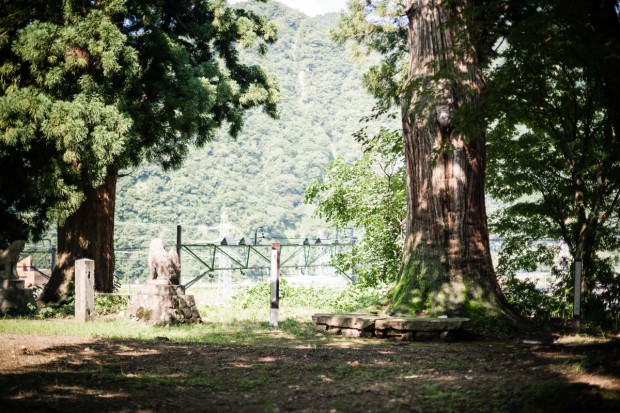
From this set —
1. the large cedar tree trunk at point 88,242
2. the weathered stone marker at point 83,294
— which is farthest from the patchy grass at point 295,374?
the large cedar tree trunk at point 88,242

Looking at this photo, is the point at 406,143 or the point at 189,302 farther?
the point at 189,302

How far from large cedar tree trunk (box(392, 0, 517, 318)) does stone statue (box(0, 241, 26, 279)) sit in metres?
7.09

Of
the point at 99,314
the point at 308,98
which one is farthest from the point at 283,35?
the point at 99,314

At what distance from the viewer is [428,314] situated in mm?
8539

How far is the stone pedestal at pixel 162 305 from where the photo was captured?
9727 millimetres

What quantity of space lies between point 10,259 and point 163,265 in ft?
10.7

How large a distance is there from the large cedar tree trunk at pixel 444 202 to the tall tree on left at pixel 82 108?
5.61 m

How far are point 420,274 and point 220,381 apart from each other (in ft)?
14.6

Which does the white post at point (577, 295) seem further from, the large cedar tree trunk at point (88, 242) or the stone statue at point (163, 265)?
the large cedar tree trunk at point (88, 242)

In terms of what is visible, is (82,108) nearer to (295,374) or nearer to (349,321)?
(349,321)

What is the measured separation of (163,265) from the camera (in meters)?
10.1

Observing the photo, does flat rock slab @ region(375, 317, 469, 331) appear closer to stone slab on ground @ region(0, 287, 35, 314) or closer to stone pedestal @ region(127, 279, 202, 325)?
stone pedestal @ region(127, 279, 202, 325)

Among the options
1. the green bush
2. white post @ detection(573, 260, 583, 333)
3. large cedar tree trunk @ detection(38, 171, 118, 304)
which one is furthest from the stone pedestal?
white post @ detection(573, 260, 583, 333)

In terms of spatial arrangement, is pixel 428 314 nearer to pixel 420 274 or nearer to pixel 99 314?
pixel 420 274
